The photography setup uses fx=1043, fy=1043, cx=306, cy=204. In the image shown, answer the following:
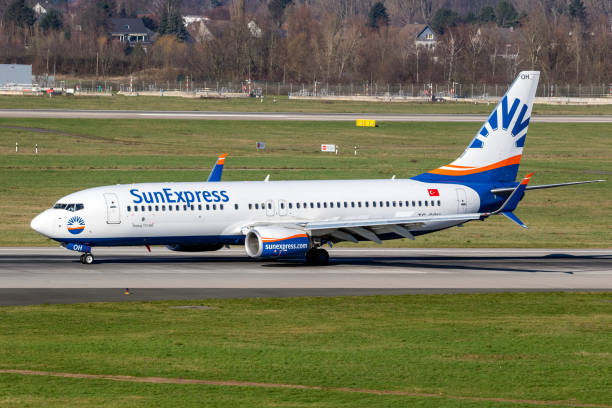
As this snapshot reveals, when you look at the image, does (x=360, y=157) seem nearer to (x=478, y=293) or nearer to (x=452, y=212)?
(x=452, y=212)

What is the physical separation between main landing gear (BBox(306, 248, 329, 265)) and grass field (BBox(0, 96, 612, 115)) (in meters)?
111

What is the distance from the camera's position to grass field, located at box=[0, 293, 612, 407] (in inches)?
1003

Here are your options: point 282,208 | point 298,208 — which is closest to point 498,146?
point 298,208

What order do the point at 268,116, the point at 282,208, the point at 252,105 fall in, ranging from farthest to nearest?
the point at 252,105, the point at 268,116, the point at 282,208

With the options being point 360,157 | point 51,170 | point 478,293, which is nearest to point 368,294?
point 478,293

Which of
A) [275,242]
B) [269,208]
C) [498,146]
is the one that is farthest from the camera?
[498,146]

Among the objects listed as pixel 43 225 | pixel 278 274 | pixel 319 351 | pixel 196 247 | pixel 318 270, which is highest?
pixel 43 225

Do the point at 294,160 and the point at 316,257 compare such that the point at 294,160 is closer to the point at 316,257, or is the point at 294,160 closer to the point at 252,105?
the point at 316,257

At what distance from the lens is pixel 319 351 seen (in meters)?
30.7

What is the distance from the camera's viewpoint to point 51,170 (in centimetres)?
9681

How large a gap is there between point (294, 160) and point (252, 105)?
68.2 m

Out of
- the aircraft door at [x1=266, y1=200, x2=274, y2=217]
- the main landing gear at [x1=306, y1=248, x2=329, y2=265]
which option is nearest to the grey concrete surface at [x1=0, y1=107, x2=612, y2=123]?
the aircraft door at [x1=266, y1=200, x2=274, y2=217]

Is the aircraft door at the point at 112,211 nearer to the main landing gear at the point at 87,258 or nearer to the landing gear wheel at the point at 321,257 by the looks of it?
the main landing gear at the point at 87,258

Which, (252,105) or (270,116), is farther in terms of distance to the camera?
(252,105)
